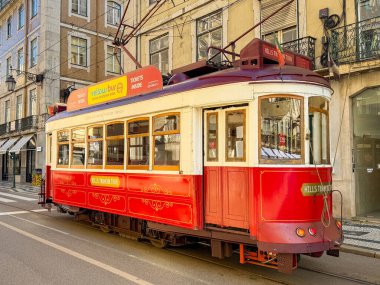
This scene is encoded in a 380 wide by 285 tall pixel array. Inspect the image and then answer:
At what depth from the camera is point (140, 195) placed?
7219 millimetres

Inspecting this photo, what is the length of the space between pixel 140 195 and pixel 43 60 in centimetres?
2236

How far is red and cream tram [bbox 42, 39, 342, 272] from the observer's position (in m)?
5.38

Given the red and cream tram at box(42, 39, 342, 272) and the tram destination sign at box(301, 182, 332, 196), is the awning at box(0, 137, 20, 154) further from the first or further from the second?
the tram destination sign at box(301, 182, 332, 196)

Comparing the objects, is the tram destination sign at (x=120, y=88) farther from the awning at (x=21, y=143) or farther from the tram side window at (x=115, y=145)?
the awning at (x=21, y=143)

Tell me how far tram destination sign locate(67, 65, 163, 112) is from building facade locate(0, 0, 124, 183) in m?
17.1

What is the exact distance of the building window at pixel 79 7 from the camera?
93.8 ft

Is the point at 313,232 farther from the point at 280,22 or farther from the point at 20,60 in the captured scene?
the point at 20,60

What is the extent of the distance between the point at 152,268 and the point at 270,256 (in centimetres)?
186

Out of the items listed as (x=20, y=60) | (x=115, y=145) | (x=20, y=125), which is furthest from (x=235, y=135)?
(x=20, y=60)

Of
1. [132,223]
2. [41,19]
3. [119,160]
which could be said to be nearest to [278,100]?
[119,160]

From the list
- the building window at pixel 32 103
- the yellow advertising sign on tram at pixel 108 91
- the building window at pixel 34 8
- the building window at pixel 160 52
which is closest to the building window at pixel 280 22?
the building window at pixel 160 52

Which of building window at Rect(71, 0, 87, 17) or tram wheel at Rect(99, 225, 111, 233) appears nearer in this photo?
tram wheel at Rect(99, 225, 111, 233)

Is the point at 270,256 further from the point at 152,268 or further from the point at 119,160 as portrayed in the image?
the point at 119,160

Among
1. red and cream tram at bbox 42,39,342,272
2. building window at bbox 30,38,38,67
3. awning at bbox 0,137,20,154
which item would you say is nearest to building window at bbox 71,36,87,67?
building window at bbox 30,38,38,67
